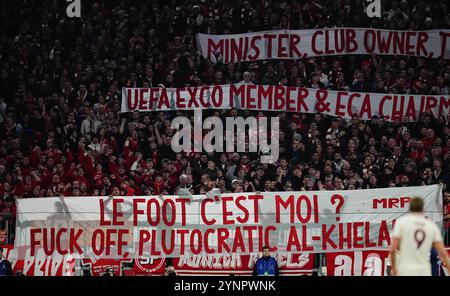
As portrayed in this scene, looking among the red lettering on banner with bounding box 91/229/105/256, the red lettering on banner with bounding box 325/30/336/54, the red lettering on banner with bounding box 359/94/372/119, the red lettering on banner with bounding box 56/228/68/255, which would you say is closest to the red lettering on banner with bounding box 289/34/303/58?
the red lettering on banner with bounding box 325/30/336/54

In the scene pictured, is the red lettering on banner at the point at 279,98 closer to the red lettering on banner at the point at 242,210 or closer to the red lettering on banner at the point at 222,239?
the red lettering on banner at the point at 242,210

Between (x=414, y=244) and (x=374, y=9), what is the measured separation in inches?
546

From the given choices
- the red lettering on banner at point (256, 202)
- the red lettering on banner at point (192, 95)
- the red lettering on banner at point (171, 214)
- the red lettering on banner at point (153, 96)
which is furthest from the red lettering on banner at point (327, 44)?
the red lettering on banner at point (171, 214)

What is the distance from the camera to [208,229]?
1741 centimetres

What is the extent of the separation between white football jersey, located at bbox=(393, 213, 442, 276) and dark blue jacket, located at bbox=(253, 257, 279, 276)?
6.93 m

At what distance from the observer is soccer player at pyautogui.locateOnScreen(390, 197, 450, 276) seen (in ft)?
31.8

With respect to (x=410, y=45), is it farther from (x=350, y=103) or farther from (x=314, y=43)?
(x=350, y=103)

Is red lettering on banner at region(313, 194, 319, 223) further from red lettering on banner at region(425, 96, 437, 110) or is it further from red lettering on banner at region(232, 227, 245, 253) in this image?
red lettering on banner at region(425, 96, 437, 110)

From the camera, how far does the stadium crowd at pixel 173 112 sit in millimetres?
18641

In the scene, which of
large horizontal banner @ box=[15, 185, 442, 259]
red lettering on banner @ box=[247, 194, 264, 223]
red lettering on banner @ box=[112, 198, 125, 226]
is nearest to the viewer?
large horizontal banner @ box=[15, 185, 442, 259]

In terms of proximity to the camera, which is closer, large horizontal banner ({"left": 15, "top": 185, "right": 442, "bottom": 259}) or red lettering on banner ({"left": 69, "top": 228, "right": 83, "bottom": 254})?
large horizontal banner ({"left": 15, "top": 185, "right": 442, "bottom": 259})

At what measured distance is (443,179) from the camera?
18203 mm

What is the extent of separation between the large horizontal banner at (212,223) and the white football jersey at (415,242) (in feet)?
23.6
